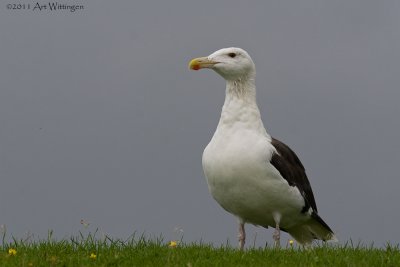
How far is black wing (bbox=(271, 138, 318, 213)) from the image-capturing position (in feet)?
37.7

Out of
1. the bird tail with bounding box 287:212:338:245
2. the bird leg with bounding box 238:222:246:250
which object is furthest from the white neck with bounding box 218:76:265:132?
the bird tail with bounding box 287:212:338:245

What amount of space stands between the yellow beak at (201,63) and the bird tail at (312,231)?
3.73 metres

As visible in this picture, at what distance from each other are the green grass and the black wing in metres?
1.67

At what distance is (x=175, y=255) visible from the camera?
30.1 feet

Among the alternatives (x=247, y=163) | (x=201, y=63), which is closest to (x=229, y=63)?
(x=201, y=63)

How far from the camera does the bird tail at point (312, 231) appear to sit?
43.1ft

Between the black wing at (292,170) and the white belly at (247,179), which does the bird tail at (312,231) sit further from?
the white belly at (247,179)

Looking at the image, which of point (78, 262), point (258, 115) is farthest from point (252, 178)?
point (78, 262)

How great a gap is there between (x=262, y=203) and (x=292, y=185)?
688mm

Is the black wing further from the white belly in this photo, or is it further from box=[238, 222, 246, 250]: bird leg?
box=[238, 222, 246, 250]: bird leg

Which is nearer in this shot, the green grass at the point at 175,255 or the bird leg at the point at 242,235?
the green grass at the point at 175,255

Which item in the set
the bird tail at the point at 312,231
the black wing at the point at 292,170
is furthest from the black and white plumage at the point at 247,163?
the bird tail at the point at 312,231

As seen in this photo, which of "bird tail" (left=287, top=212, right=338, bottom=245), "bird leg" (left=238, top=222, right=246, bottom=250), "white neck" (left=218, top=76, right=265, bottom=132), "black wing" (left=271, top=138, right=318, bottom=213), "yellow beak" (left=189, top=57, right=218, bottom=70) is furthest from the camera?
"bird tail" (left=287, top=212, right=338, bottom=245)

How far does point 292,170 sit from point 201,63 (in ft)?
8.24
